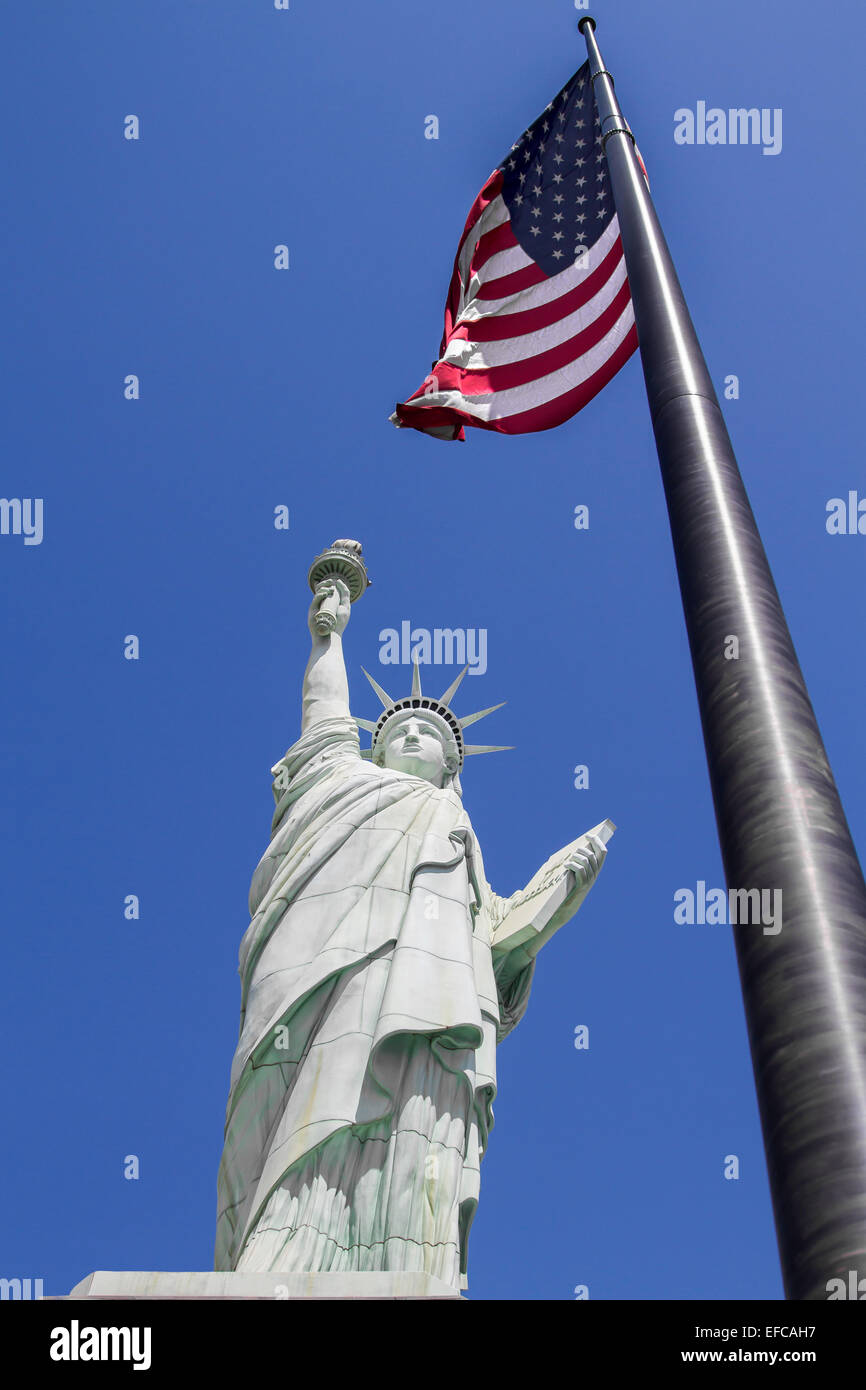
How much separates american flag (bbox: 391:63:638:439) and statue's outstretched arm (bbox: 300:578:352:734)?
309 cm

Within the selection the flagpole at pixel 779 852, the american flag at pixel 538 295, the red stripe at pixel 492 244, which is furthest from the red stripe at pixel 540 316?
the flagpole at pixel 779 852

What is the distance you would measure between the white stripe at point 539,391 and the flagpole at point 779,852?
18.2 ft

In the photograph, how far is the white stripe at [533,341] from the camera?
13.5 m

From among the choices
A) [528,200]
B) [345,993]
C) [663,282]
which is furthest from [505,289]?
[345,993]

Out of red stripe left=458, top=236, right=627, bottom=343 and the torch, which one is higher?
red stripe left=458, top=236, right=627, bottom=343

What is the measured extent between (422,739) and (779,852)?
10203 mm

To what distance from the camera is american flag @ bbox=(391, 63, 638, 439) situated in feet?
44.0

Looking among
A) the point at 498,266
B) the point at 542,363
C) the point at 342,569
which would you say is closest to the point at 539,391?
the point at 542,363

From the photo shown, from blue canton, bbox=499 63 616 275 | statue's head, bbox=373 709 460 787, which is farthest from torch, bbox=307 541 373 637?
blue canton, bbox=499 63 616 275

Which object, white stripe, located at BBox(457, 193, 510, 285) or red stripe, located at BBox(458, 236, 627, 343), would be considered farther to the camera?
white stripe, located at BBox(457, 193, 510, 285)

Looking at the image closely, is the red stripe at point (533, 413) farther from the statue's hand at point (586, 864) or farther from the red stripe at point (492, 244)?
the statue's hand at point (586, 864)

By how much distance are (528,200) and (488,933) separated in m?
8.44

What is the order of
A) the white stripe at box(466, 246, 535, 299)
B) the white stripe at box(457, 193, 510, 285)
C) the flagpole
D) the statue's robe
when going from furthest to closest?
1. the white stripe at box(457, 193, 510, 285)
2. the white stripe at box(466, 246, 535, 299)
3. the statue's robe
4. the flagpole

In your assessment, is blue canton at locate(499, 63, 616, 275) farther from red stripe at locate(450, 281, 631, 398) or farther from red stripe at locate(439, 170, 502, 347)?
red stripe at locate(450, 281, 631, 398)
